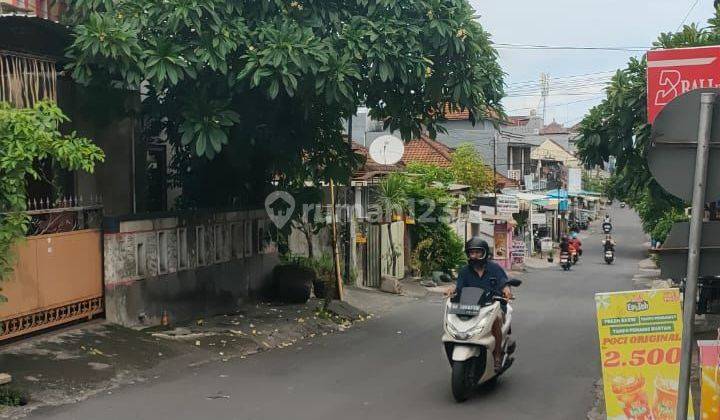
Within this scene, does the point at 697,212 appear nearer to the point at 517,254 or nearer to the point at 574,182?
the point at 517,254

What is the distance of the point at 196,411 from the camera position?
7492 millimetres

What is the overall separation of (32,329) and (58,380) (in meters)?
1.50

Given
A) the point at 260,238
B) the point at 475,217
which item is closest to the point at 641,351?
the point at 260,238

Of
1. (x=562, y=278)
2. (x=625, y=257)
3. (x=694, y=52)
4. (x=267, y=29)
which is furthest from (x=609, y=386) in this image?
(x=625, y=257)

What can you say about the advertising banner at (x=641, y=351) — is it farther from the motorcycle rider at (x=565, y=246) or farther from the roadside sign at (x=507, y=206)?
the motorcycle rider at (x=565, y=246)

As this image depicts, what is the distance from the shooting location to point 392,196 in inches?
872

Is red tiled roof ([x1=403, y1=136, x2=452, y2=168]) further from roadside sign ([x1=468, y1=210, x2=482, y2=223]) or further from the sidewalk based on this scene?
the sidewalk

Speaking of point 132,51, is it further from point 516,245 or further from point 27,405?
point 516,245

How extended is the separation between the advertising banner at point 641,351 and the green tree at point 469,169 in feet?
92.3

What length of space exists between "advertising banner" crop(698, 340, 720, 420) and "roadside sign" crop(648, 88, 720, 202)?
163 centimetres

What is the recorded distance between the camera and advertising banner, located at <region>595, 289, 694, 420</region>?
560 cm

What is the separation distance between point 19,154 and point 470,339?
4850 mm

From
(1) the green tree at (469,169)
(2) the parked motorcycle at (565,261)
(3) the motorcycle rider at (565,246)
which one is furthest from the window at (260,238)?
(3) the motorcycle rider at (565,246)

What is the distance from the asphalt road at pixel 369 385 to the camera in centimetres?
755
